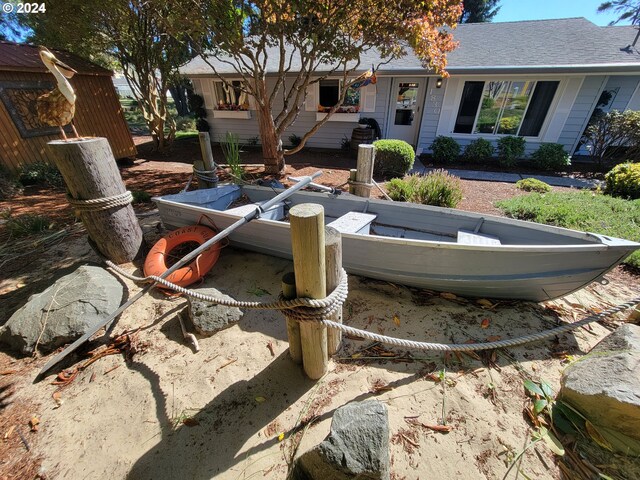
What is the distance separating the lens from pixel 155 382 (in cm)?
Result: 226

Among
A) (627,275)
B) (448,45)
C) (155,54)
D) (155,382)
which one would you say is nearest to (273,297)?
(155,382)

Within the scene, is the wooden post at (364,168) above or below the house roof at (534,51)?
below

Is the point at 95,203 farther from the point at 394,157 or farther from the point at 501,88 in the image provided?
the point at 501,88

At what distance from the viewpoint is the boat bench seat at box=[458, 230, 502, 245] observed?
2.93m

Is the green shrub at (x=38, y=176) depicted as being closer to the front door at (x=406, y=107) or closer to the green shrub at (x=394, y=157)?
the green shrub at (x=394, y=157)

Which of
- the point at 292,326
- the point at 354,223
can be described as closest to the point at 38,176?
the point at 354,223

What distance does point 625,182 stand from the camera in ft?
17.5

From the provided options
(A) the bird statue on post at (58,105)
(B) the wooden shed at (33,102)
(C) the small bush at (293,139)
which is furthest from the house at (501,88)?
(A) the bird statue on post at (58,105)

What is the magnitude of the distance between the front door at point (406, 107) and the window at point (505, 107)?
4.53 ft

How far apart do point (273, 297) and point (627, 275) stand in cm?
458

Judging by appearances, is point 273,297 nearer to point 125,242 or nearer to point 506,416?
point 125,242

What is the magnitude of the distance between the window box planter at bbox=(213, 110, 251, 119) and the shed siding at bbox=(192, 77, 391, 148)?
35cm

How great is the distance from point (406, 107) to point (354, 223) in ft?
27.0

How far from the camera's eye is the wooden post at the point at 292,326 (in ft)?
6.11
